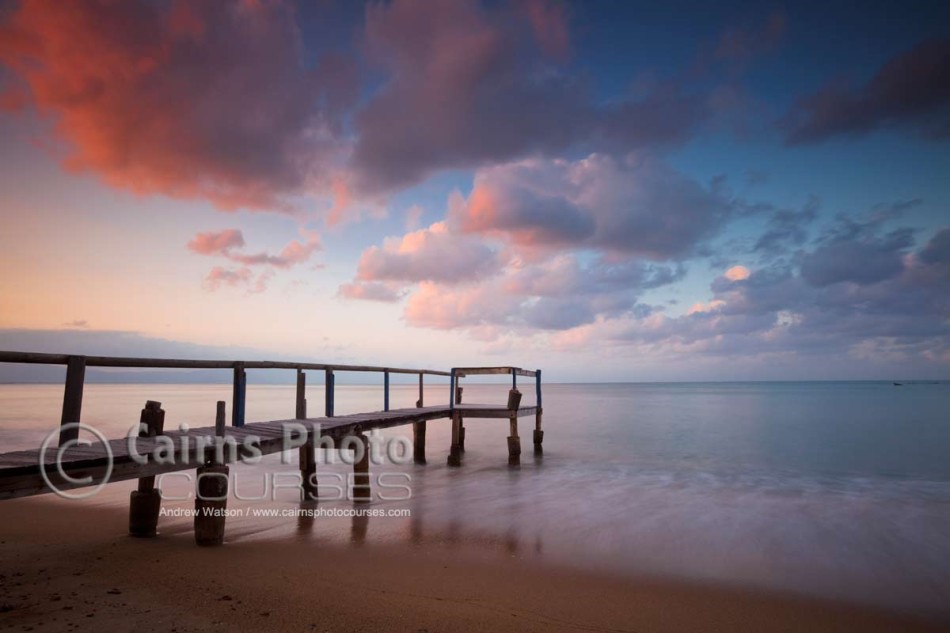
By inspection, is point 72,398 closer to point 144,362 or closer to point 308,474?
point 144,362

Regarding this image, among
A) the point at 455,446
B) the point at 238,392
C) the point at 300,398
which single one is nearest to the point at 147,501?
the point at 238,392

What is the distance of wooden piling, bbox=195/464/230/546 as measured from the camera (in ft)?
20.5

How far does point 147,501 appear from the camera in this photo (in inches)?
269

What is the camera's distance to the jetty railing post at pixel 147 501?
22.3 ft

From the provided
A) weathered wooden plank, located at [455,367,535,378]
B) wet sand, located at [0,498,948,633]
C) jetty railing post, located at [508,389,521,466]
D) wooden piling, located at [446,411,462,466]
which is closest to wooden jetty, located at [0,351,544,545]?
wet sand, located at [0,498,948,633]

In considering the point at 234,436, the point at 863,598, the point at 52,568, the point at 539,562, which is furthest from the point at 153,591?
the point at 863,598

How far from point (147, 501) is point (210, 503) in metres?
1.21

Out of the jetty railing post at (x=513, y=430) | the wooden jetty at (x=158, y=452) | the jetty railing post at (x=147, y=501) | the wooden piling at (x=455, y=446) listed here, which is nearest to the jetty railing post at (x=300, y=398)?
the wooden jetty at (x=158, y=452)

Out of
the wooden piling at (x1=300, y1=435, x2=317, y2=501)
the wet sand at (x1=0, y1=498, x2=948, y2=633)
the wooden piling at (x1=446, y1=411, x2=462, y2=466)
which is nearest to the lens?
the wet sand at (x1=0, y1=498, x2=948, y2=633)

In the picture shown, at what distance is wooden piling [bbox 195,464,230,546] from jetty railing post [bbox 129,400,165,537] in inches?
37.4

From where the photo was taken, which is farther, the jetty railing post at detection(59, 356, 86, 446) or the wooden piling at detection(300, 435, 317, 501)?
the wooden piling at detection(300, 435, 317, 501)

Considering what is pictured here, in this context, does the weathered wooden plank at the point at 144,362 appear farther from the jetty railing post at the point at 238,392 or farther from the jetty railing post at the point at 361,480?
the jetty railing post at the point at 361,480

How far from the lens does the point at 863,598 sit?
19.2 feet

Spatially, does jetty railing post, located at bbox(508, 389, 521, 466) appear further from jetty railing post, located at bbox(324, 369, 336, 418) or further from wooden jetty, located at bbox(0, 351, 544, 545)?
jetty railing post, located at bbox(324, 369, 336, 418)
